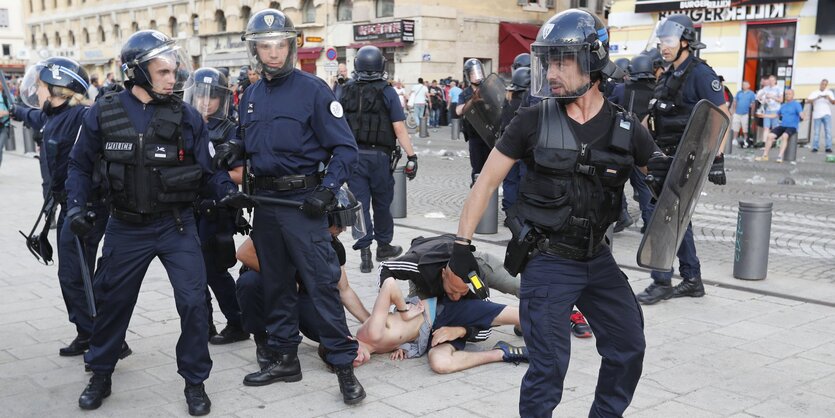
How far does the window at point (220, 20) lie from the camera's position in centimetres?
4200

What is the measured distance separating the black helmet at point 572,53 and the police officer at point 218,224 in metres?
2.16

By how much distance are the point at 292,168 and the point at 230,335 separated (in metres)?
1.48

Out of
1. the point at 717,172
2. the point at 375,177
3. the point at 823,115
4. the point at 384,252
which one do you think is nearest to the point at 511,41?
the point at 823,115

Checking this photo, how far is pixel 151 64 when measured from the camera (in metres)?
4.00

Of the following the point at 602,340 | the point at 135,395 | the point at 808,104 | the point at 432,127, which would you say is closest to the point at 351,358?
the point at 135,395

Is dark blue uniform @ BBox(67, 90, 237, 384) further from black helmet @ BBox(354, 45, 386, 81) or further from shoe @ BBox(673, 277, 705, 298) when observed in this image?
shoe @ BBox(673, 277, 705, 298)

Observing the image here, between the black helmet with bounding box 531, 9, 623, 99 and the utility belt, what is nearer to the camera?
the black helmet with bounding box 531, 9, 623, 99

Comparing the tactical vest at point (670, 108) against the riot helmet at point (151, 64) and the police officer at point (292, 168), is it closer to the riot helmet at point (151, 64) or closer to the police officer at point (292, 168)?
the police officer at point (292, 168)

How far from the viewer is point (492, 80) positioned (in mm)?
9008

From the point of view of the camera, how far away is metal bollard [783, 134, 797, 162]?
56.3 ft

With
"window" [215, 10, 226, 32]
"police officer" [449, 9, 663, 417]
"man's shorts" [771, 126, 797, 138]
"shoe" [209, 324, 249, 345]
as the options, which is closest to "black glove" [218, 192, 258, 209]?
"shoe" [209, 324, 249, 345]

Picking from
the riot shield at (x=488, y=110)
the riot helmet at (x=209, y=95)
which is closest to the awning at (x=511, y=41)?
the riot shield at (x=488, y=110)

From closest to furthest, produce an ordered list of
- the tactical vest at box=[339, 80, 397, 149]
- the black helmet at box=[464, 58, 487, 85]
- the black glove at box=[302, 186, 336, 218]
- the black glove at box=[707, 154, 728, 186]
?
the black glove at box=[302, 186, 336, 218]
the black glove at box=[707, 154, 728, 186]
the tactical vest at box=[339, 80, 397, 149]
the black helmet at box=[464, 58, 487, 85]

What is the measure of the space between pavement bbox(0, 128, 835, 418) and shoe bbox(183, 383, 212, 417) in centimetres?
6
